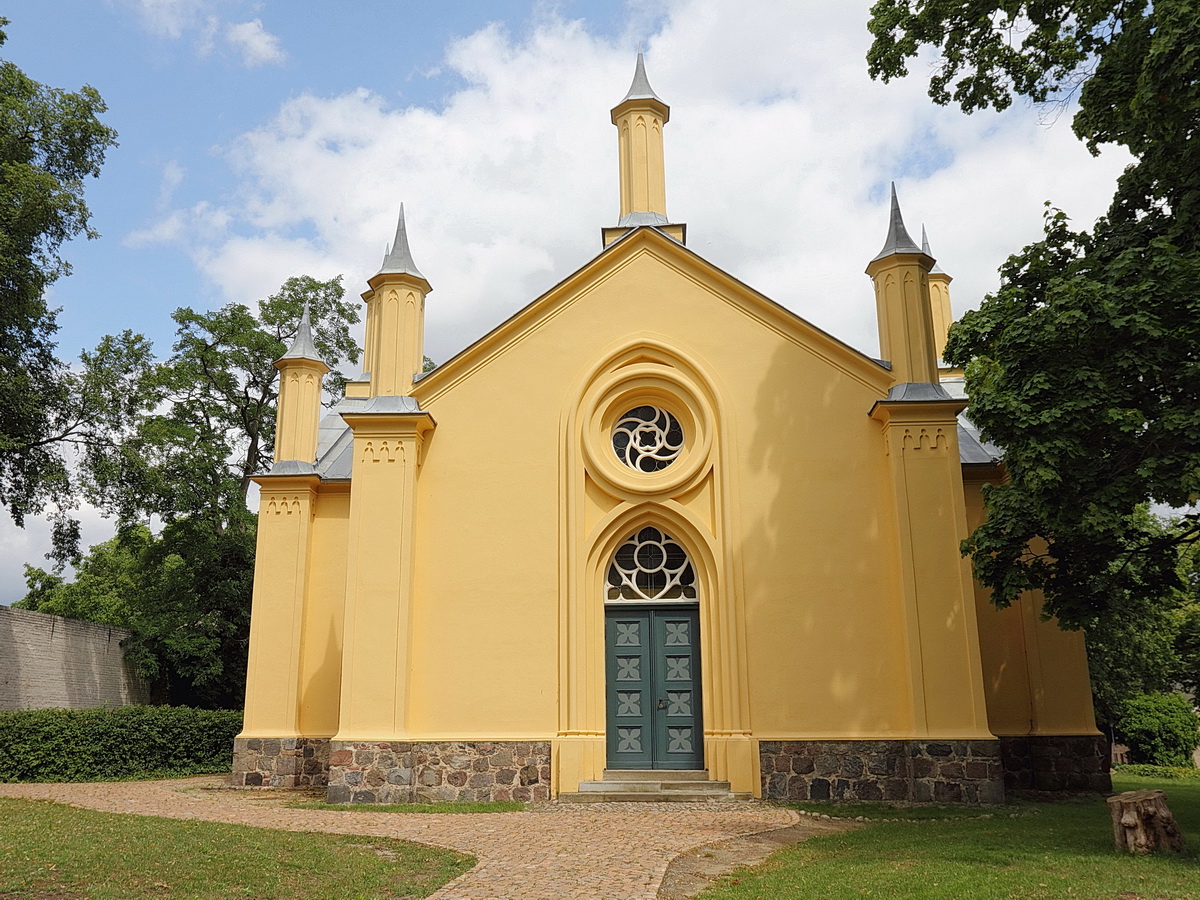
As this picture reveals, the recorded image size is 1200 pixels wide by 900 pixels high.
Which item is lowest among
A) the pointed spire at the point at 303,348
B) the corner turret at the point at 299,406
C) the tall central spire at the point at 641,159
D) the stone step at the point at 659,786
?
the stone step at the point at 659,786

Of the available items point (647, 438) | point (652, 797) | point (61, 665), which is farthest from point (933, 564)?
point (61, 665)

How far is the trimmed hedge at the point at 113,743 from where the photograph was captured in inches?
679

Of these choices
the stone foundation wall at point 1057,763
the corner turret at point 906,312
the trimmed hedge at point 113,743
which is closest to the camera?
the stone foundation wall at point 1057,763

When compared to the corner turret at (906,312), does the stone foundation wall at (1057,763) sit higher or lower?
lower

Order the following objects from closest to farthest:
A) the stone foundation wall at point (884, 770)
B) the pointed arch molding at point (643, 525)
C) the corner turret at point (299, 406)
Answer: the stone foundation wall at point (884, 770) < the pointed arch molding at point (643, 525) < the corner turret at point (299, 406)

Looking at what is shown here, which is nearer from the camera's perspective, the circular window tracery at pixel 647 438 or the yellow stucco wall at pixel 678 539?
the yellow stucco wall at pixel 678 539

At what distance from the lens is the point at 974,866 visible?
8656mm

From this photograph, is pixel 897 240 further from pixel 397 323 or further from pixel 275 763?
pixel 275 763

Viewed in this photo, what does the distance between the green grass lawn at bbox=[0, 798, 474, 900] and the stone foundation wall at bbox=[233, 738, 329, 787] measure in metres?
5.94

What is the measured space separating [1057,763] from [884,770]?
10.9 ft

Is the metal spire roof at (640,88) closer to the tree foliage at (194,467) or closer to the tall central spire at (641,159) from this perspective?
the tall central spire at (641,159)

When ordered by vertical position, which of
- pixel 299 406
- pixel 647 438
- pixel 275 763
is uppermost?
pixel 299 406

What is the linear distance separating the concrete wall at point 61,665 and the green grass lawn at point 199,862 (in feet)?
38.0

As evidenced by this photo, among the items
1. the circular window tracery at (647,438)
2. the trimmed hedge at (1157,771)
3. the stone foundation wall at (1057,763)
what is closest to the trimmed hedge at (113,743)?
the circular window tracery at (647,438)
